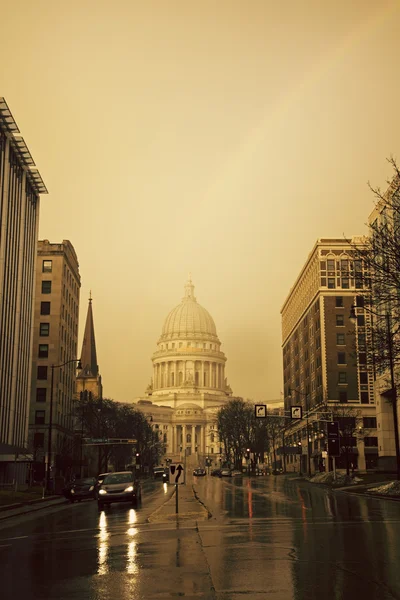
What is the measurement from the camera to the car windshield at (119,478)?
128 feet

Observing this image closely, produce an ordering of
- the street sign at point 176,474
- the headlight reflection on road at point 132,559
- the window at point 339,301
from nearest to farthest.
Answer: the headlight reflection on road at point 132,559
the street sign at point 176,474
the window at point 339,301

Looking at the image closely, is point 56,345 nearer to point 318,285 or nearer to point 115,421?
point 115,421

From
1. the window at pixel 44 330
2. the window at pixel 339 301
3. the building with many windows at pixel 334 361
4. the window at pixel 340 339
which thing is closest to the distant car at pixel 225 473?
the building with many windows at pixel 334 361

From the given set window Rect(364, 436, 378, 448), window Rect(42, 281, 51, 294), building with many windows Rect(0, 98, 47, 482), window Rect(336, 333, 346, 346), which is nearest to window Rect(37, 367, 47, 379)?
window Rect(42, 281, 51, 294)

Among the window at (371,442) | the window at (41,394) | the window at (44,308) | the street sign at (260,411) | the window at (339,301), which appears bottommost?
the window at (371,442)

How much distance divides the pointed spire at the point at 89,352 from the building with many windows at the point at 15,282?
229 ft

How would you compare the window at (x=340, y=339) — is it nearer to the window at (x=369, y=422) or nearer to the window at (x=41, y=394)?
the window at (x=369, y=422)

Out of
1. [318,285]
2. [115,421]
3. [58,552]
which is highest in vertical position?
[318,285]

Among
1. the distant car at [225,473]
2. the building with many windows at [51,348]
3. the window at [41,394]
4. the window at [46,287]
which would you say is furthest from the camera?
the distant car at [225,473]

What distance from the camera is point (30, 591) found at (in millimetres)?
11086

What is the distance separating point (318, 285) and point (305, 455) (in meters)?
27.4

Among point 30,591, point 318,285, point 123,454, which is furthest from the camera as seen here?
point 123,454

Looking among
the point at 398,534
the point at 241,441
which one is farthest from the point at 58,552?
the point at 241,441

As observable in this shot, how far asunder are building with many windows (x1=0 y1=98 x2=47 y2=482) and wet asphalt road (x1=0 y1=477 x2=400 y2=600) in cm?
4205
